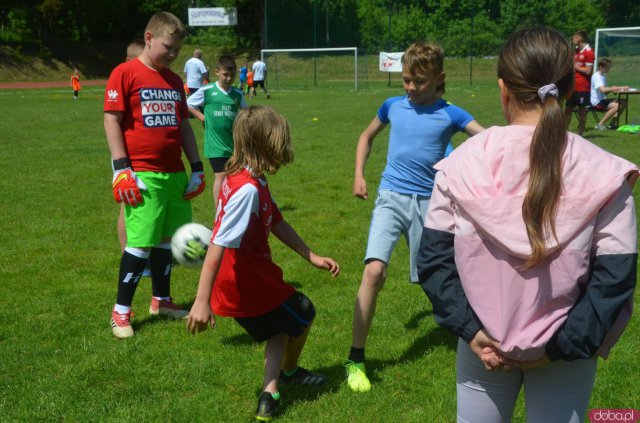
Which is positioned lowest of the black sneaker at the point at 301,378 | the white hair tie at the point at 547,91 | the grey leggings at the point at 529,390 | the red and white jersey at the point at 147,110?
the black sneaker at the point at 301,378

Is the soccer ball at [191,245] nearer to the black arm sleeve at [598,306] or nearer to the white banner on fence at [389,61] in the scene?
the black arm sleeve at [598,306]

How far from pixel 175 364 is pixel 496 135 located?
3.05 m

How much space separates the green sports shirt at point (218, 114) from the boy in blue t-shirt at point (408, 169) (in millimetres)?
3402

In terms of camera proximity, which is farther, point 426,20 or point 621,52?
point 426,20

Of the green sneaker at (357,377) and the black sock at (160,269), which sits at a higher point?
the black sock at (160,269)

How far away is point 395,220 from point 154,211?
1.76m

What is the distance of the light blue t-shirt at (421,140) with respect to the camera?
13.9 ft

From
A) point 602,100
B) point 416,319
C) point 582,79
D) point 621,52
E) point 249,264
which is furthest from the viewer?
point 621,52

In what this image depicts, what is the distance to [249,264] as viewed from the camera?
348 cm

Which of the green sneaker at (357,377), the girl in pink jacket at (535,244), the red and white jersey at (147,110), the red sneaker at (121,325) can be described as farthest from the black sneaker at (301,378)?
the girl in pink jacket at (535,244)

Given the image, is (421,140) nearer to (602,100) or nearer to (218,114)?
(218,114)

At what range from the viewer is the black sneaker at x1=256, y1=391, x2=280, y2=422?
364cm

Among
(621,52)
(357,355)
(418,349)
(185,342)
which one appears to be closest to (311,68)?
(621,52)

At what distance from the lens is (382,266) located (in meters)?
4.05
